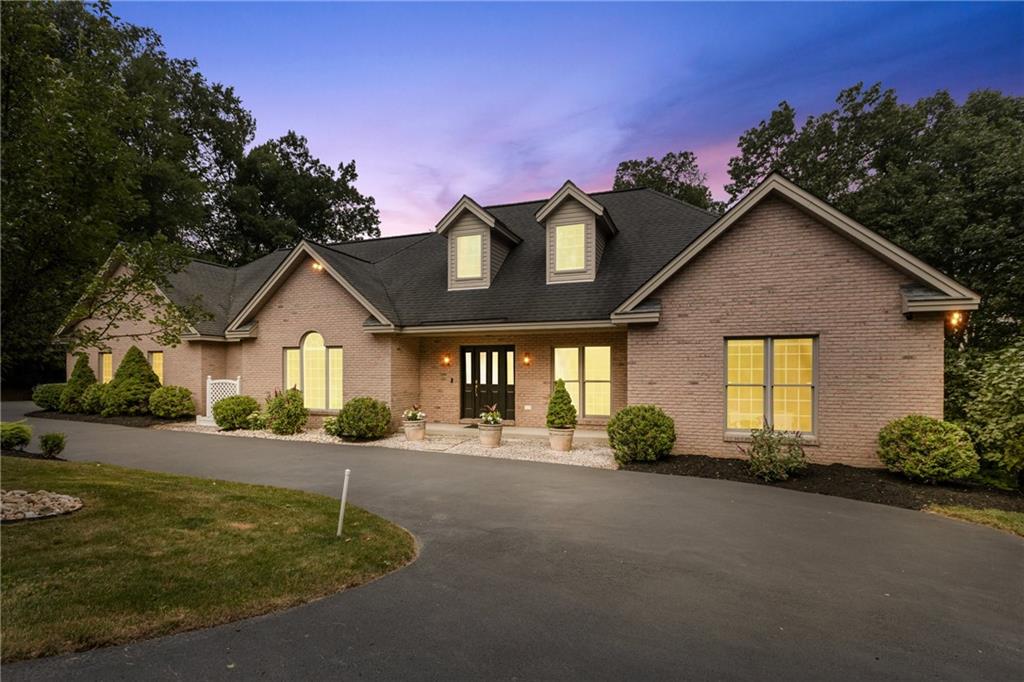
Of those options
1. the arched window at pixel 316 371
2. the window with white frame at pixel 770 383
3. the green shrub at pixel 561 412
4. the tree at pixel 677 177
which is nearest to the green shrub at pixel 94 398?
the arched window at pixel 316 371

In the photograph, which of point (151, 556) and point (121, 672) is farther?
point (151, 556)

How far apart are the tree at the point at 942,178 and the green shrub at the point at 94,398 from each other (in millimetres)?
30824

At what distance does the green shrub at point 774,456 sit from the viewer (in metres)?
8.90

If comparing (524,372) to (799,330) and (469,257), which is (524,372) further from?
(799,330)

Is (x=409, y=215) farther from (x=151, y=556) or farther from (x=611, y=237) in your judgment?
(x=151, y=556)

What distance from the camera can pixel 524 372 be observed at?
48.7 feet

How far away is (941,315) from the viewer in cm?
911

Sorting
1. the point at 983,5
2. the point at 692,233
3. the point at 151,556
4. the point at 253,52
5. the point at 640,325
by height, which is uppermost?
the point at 253,52

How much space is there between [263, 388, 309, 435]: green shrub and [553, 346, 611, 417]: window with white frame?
28.0 feet

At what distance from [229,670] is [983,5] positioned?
1686 cm

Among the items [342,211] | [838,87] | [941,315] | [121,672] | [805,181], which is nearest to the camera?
[121,672]

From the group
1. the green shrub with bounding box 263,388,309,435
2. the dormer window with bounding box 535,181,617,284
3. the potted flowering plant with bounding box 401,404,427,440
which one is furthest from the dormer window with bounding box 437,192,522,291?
the green shrub with bounding box 263,388,309,435

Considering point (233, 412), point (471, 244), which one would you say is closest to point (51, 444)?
point (233, 412)

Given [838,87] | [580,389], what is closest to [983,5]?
[580,389]
